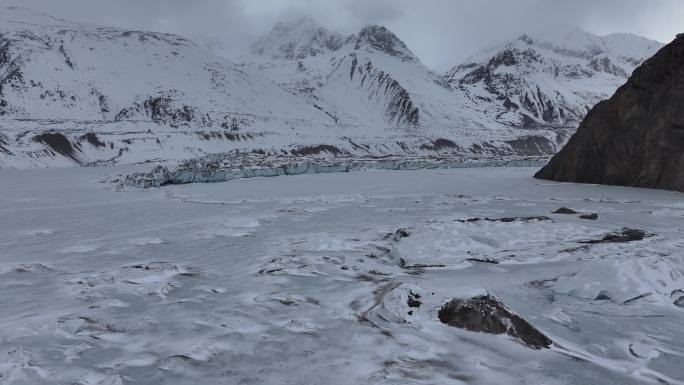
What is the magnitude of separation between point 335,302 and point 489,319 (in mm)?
2192

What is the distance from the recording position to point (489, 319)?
5.70 m

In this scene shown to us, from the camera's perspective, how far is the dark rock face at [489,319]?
5391 mm

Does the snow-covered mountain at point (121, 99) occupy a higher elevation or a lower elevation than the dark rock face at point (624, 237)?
higher

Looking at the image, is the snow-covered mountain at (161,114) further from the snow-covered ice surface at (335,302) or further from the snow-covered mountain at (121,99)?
the snow-covered ice surface at (335,302)

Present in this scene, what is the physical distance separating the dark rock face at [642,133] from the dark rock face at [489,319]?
67.3 feet

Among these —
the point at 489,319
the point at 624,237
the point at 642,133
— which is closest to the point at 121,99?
the point at 642,133

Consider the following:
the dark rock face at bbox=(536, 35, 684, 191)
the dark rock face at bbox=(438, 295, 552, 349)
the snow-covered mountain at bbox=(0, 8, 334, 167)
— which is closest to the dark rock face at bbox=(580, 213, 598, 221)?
the dark rock face at bbox=(438, 295, 552, 349)

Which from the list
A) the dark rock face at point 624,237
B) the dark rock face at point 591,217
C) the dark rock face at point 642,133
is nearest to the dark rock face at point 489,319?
the dark rock face at point 624,237

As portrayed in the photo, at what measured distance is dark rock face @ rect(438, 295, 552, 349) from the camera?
539 cm

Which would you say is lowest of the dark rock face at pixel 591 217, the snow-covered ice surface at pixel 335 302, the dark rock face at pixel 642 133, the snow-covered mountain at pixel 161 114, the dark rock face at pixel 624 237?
the snow-covered ice surface at pixel 335 302

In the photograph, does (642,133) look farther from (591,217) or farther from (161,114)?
(161,114)

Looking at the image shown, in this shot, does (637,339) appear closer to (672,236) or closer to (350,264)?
(350,264)

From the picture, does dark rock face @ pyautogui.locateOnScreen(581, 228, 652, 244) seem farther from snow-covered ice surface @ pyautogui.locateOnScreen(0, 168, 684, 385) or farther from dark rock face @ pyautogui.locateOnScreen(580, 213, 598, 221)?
dark rock face @ pyautogui.locateOnScreen(580, 213, 598, 221)

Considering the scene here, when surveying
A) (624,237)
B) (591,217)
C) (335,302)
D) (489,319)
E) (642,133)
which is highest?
(642,133)
